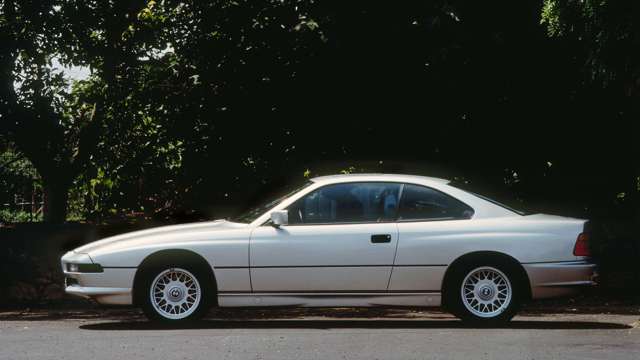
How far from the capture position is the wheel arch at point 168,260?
1126 centimetres

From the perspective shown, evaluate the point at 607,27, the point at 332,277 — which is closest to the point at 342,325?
the point at 332,277

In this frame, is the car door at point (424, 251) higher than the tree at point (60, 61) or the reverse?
the reverse

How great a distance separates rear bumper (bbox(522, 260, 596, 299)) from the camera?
36.6 ft

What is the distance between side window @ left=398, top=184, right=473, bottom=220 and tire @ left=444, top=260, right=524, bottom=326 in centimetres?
57

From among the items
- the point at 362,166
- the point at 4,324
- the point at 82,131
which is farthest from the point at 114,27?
the point at 4,324

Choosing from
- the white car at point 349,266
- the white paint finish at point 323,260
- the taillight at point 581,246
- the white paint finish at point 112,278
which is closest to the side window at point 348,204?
the white car at point 349,266

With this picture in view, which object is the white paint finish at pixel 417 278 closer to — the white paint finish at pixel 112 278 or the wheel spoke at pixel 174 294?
the wheel spoke at pixel 174 294

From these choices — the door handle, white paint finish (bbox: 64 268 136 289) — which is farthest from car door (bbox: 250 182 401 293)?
white paint finish (bbox: 64 268 136 289)

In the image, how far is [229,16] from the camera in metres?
16.3

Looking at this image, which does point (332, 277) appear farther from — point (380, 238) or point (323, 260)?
point (380, 238)

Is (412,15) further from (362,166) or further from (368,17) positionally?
(362,166)

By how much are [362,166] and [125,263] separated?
5925 mm

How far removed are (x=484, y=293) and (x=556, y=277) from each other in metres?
0.71

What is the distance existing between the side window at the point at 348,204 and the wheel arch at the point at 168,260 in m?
0.96
